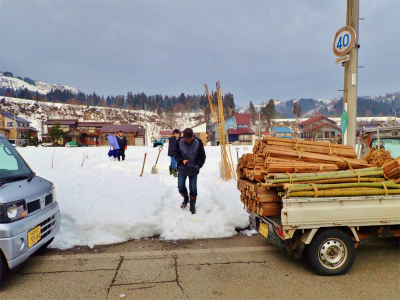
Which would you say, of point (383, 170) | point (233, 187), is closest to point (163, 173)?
point (233, 187)

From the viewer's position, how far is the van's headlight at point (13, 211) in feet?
9.93

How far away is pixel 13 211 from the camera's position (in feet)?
10.3

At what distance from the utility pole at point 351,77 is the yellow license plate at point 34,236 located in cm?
694

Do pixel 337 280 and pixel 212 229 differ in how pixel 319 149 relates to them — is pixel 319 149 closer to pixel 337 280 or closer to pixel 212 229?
pixel 337 280

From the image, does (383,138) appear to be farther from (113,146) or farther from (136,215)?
(113,146)

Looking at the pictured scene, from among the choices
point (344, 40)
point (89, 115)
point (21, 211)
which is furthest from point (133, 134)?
point (89, 115)

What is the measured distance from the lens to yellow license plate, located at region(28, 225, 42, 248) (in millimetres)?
3326

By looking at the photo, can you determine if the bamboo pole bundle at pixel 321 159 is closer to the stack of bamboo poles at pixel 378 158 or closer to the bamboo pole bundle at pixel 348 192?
the stack of bamboo poles at pixel 378 158

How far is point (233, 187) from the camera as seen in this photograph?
27.2ft

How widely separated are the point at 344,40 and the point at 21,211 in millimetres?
7719

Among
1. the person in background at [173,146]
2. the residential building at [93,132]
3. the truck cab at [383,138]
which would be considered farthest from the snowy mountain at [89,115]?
the truck cab at [383,138]

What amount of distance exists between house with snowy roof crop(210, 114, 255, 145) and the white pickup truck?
61.2m

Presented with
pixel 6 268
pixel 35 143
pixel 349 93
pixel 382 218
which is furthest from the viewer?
pixel 35 143

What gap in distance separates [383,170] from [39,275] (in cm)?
476
